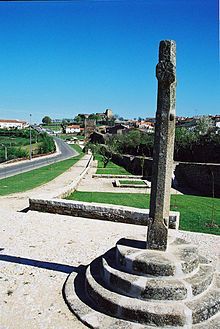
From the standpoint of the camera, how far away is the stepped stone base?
169 inches

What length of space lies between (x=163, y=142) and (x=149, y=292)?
227 centimetres

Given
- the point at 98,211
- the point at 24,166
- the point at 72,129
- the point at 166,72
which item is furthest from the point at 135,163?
the point at 72,129

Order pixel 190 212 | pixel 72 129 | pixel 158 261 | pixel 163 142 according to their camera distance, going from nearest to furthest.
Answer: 1. pixel 158 261
2. pixel 163 142
3. pixel 190 212
4. pixel 72 129

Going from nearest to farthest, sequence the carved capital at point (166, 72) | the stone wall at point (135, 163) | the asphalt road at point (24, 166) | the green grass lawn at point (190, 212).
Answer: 1. the carved capital at point (166, 72)
2. the green grass lawn at point (190, 212)
3. the asphalt road at point (24, 166)
4. the stone wall at point (135, 163)

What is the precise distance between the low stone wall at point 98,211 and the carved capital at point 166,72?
4.91 m

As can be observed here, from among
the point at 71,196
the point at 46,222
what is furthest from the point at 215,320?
the point at 71,196

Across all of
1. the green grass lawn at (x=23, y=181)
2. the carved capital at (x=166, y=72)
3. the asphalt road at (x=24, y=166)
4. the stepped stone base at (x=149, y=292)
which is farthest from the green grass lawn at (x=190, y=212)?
the asphalt road at (x=24, y=166)

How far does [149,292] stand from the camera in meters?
4.48

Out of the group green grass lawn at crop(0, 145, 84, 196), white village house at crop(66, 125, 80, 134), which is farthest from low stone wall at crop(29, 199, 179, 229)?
white village house at crop(66, 125, 80, 134)

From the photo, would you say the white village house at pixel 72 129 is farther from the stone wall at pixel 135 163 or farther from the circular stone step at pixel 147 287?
the circular stone step at pixel 147 287

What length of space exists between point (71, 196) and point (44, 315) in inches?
419

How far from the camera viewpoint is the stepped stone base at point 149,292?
4.30m

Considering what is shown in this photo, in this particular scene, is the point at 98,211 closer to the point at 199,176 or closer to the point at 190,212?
the point at 190,212

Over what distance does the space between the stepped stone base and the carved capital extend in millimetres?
2795
